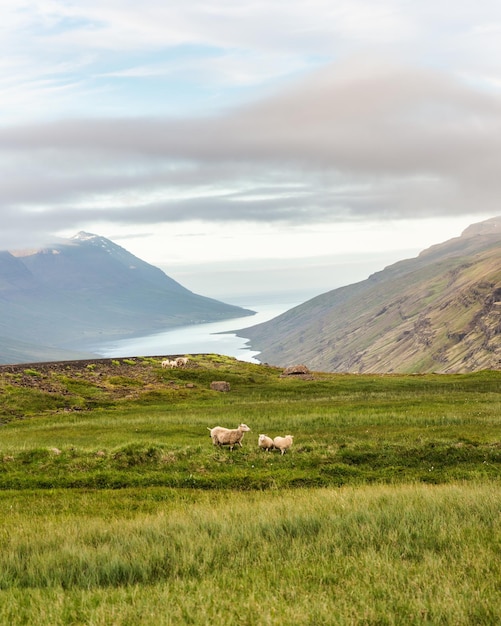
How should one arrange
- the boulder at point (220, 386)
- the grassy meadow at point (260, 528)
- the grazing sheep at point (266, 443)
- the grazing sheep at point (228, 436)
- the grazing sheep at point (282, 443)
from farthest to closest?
the boulder at point (220, 386) → the grazing sheep at point (228, 436) → the grazing sheep at point (266, 443) → the grazing sheep at point (282, 443) → the grassy meadow at point (260, 528)

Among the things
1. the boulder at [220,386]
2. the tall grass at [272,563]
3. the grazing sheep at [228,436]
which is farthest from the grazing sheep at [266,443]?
the boulder at [220,386]

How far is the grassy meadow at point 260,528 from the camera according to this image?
863 cm

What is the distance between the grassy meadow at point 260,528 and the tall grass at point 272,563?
4cm

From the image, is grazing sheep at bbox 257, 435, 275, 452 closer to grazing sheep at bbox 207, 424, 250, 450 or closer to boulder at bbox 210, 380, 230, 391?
grazing sheep at bbox 207, 424, 250, 450

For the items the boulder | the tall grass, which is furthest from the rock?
the tall grass

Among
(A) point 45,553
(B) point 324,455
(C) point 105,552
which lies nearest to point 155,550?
(C) point 105,552

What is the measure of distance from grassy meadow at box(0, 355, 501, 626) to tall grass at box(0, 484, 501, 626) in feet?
0.12

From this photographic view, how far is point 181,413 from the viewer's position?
5428 cm

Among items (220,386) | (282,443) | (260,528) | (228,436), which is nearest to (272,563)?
(260,528)

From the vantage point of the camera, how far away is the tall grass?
8336 mm

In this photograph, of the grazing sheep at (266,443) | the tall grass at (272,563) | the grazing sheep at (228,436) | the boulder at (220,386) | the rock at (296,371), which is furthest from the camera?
the rock at (296,371)

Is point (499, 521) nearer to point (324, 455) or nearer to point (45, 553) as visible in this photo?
point (45, 553)

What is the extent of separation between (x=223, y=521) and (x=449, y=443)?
62.9ft

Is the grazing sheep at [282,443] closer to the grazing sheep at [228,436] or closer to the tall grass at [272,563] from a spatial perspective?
the grazing sheep at [228,436]
